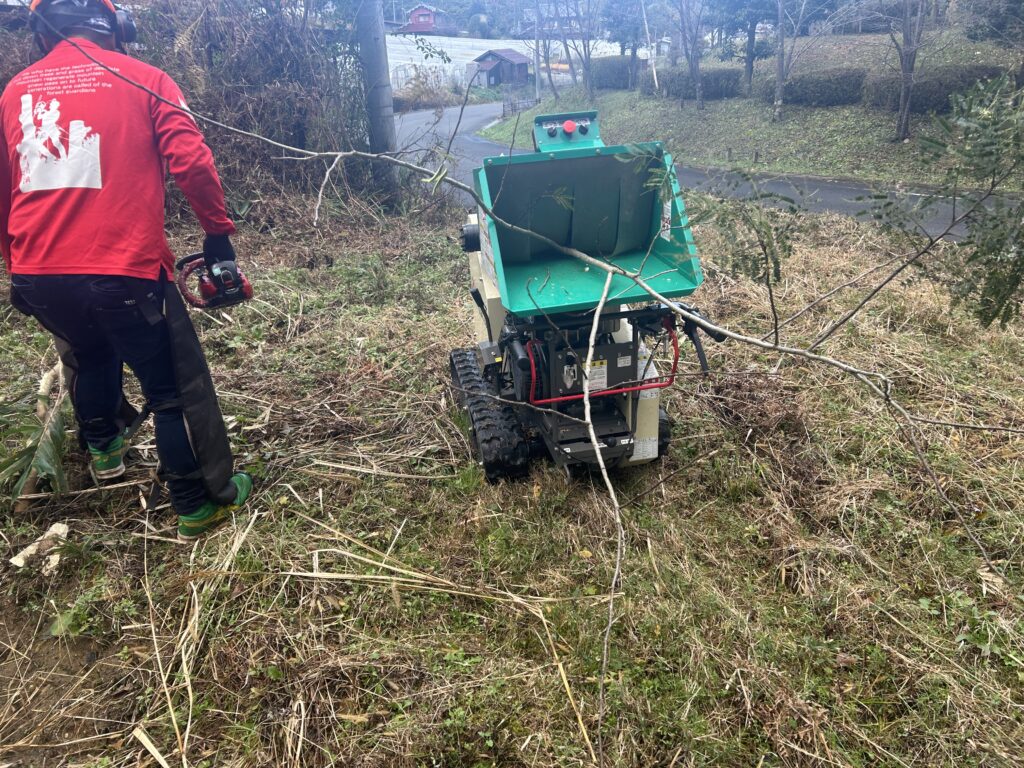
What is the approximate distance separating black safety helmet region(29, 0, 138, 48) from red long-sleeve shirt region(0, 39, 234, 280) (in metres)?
0.09

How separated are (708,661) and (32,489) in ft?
10.1

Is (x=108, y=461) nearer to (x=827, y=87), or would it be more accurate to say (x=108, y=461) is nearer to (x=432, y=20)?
(x=827, y=87)

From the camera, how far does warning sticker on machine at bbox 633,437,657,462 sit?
306cm

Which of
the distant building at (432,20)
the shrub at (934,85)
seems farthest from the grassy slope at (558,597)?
the distant building at (432,20)

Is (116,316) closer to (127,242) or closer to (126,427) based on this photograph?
(127,242)

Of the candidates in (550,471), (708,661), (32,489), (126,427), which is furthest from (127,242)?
(708,661)

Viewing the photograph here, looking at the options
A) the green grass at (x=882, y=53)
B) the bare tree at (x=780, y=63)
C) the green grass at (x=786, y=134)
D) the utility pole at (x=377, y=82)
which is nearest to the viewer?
the utility pole at (x=377, y=82)

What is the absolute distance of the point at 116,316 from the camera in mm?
2510

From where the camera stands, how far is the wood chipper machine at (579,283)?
8.87ft

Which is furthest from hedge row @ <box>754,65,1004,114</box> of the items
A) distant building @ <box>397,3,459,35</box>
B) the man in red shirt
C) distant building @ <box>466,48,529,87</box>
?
distant building @ <box>397,3,459,35</box>

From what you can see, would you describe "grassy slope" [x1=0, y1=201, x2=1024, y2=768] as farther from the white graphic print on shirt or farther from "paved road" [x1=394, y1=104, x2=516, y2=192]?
"paved road" [x1=394, y1=104, x2=516, y2=192]

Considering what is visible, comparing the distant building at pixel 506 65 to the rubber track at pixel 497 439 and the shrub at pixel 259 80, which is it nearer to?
the shrub at pixel 259 80

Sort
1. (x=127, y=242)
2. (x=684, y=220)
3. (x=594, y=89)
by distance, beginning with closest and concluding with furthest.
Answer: (x=127, y=242) → (x=684, y=220) → (x=594, y=89)

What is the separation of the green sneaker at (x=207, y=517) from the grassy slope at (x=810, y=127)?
7870 mm
